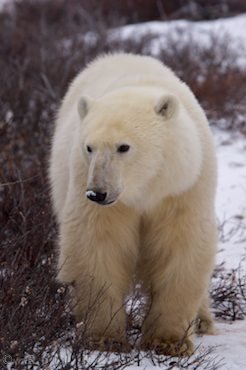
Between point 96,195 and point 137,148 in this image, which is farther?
point 137,148

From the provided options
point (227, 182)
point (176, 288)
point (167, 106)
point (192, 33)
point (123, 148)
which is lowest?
point (176, 288)

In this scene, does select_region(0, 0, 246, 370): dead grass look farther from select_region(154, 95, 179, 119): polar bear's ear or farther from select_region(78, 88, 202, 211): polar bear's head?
select_region(154, 95, 179, 119): polar bear's ear

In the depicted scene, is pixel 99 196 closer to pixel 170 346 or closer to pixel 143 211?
pixel 143 211

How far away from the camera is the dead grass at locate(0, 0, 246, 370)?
2.77 m

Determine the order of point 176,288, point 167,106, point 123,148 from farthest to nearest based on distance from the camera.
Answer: point 176,288
point 167,106
point 123,148

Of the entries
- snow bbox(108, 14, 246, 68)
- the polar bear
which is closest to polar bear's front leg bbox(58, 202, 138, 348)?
the polar bear

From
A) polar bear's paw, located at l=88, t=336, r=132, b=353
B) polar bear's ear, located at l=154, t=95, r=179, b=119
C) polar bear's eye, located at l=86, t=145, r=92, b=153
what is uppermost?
polar bear's ear, located at l=154, t=95, r=179, b=119

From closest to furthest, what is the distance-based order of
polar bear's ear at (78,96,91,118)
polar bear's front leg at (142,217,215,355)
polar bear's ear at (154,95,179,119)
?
polar bear's ear at (154,95,179,119) → polar bear's ear at (78,96,91,118) → polar bear's front leg at (142,217,215,355)

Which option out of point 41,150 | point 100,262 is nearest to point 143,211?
point 100,262

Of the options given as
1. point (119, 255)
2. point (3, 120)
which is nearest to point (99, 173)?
point (119, 255)

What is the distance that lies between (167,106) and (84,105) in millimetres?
318

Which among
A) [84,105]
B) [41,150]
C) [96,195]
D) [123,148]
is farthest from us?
[41,150]

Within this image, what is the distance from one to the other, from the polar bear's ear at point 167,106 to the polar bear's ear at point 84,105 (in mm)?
264

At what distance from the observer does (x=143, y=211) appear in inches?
122
